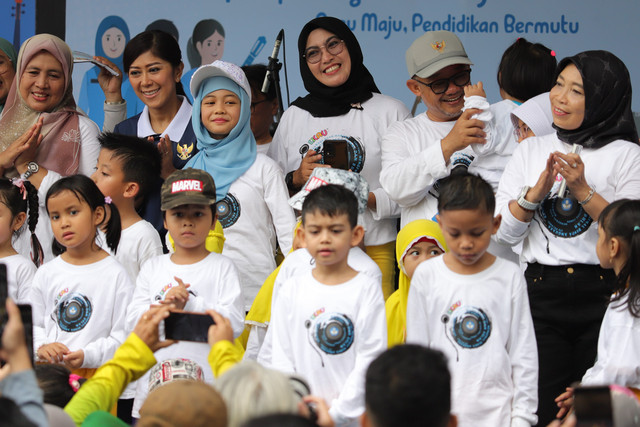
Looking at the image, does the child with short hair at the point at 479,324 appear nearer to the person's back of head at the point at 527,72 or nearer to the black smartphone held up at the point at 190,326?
the black smartphone held up at the point at 190,326

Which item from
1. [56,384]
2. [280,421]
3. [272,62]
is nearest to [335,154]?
A: [272,62]

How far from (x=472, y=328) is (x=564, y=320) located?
0.50m

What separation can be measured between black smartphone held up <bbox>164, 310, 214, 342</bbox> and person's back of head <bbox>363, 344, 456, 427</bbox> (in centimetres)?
87

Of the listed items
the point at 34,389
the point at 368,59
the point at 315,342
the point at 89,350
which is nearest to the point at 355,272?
the point at 315,342

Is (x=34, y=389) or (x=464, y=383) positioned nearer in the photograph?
(x=34, y=389)

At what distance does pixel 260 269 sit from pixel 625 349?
1.73 m

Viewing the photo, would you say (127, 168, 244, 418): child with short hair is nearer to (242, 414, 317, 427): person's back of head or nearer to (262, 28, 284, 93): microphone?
(262, 28, 284, 93): microphone

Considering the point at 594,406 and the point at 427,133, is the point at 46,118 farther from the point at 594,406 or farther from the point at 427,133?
the point at 594,406

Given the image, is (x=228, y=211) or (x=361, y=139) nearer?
(x=228, y=211)

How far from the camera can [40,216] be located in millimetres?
4219

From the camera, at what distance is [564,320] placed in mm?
3209

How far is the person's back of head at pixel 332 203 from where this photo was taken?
3.02m

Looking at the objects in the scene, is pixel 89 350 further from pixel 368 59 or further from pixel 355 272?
pixel 368 59

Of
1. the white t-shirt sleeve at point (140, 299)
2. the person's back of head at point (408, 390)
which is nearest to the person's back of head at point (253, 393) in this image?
the person's back of head at point (408, 390)
